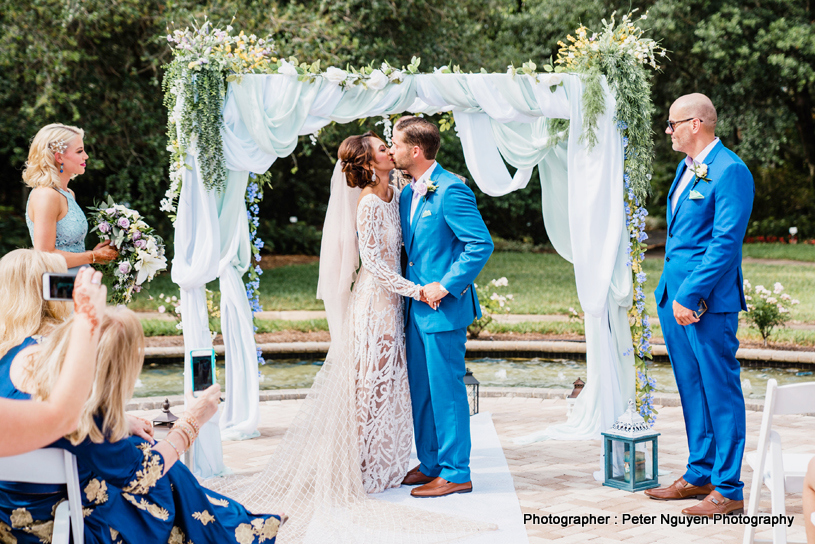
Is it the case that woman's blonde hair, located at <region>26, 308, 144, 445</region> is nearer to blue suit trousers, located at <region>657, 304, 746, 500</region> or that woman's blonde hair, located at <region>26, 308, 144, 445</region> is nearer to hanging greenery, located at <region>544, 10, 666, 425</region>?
blue suit trousers, located at <region>657, 304, 746, 500</region>

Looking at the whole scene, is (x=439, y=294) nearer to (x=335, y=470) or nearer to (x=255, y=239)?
(x=335, y=470)

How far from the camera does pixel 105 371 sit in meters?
2.17

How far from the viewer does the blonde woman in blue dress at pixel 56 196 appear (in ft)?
13.8

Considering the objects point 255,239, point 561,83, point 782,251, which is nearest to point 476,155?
point 561,83

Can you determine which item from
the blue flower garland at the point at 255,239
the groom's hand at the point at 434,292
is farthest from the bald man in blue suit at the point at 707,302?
the blue flower garland at the point at 255,239

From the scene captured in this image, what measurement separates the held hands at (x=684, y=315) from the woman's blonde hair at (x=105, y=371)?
2620 mm

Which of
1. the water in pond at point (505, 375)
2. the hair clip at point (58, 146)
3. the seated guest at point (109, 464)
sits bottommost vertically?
the water in pond at point (505, 375)

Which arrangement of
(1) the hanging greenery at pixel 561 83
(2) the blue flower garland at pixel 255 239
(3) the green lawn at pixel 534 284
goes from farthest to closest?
1. (3) the green lawn at pixel 534 284
2. (2) the blue flower garland at pixel 255 239
3. (1) the hanging greenery at pixel 561 83

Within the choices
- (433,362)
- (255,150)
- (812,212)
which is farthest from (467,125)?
(812,212)

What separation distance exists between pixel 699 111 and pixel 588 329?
6.31 ft

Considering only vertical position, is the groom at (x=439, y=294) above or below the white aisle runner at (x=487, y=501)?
above

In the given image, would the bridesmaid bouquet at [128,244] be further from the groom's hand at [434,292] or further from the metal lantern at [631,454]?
the metal lantern at [631,454]

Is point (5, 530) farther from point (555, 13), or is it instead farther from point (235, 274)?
point (555, 13)

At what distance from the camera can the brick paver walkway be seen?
357 cm
